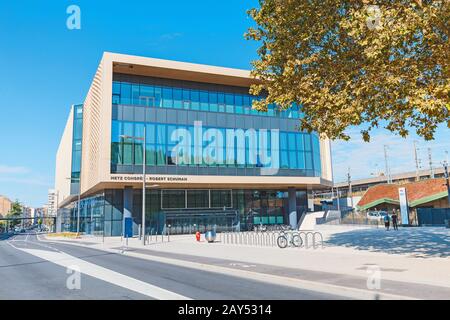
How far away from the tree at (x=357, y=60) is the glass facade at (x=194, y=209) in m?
26.1

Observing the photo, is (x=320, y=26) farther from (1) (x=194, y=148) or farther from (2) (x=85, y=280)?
(1) (x=194, y=148)

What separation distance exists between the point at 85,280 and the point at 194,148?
95.9 feet

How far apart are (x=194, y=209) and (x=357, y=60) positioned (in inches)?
1241

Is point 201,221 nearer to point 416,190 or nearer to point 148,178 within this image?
point 148,178

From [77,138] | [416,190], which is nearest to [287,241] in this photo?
[416,190]

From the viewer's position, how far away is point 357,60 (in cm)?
1482

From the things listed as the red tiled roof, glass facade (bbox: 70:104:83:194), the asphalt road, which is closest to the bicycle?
the asphalt road

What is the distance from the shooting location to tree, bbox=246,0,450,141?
11242mm

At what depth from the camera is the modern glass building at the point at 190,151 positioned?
38.2m

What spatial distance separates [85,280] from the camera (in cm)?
1165

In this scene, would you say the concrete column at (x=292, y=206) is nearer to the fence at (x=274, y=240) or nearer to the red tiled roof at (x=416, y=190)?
the red tiled roof at (x=416, y=190)

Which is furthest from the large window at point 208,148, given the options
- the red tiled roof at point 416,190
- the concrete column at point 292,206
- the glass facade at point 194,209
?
the red tiled roof at point 416,190
